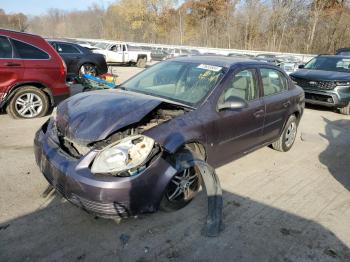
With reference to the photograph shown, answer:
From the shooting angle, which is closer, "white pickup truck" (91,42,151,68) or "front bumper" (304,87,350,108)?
"front bumper" (304,87,350,108)

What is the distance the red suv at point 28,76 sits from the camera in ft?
21.7

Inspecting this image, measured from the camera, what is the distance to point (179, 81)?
4.50 meters

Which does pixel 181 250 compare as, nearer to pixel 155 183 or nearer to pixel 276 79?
pixel 155 183

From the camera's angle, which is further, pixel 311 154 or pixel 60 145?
pixel 311 154

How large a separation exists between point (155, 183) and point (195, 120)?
93 cm

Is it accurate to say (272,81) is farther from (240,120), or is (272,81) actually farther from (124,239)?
(124,239)

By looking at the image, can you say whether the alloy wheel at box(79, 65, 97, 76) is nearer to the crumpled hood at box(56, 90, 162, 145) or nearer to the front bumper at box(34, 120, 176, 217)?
the crumpled hood at box(56, 90, 162, 145)

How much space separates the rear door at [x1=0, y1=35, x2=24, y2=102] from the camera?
21.4 ft

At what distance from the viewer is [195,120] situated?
12.2ft

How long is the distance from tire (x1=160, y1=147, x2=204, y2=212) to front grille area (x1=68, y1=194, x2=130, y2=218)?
49 centimetres

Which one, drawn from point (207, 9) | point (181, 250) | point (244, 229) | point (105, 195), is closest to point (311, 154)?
point (244, 229)

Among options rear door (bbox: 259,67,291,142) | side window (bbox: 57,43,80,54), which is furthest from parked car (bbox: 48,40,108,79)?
rear door (bbox: 259,67,291,142)

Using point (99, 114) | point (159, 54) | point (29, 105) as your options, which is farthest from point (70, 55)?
point (159, 54)

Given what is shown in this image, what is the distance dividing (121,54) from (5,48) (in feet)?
54.2
